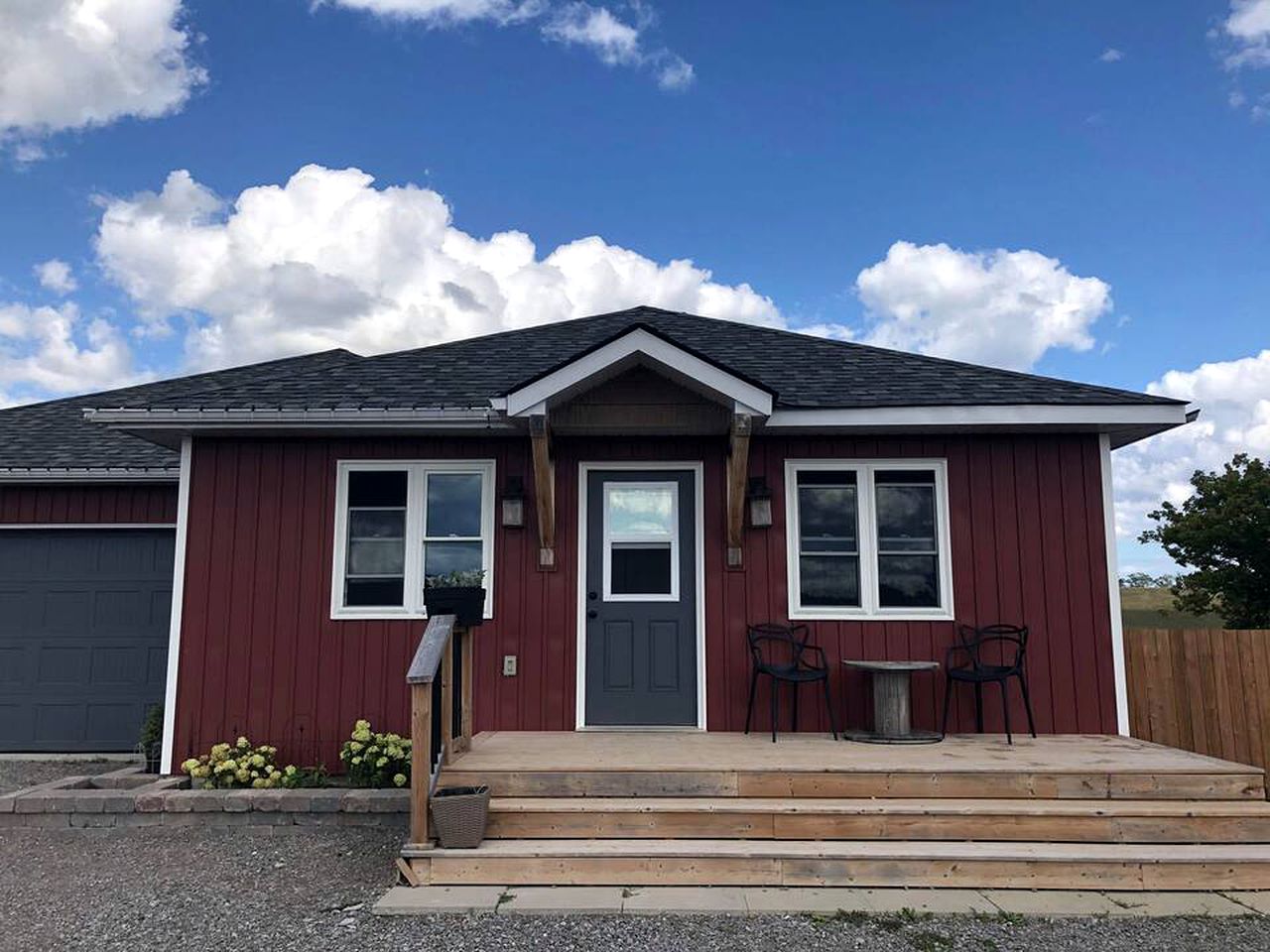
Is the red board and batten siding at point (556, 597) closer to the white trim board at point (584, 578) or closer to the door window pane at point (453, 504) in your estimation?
the white trim board at point (584, 578)

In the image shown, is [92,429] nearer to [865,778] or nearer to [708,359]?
[708,359]

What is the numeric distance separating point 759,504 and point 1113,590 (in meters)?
2.54

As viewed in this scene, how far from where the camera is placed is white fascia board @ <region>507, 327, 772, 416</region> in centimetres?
494

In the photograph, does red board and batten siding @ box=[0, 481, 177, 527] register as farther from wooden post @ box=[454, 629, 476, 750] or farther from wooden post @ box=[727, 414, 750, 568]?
wooden post @ box=[727, 414, 750, 568]

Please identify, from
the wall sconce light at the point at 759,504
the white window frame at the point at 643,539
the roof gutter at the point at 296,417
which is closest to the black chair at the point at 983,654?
the wall sconce light at the point at 759,504

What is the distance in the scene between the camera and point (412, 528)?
19.3ft

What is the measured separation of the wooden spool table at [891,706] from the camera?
513 cm

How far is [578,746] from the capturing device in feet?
16.2

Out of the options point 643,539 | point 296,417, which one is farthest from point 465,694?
point 296,417

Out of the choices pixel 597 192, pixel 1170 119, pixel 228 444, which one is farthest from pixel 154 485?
pixel 1170 119

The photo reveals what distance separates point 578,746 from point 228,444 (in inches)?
132

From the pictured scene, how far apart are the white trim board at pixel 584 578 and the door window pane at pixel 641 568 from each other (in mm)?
209

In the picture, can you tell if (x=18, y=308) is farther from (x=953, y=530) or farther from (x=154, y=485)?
(x=953, y=530)

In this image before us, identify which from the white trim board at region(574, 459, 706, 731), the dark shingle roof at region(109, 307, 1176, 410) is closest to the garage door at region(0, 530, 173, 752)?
the dark shingle roof at region(109, 307, 1176, 410)
